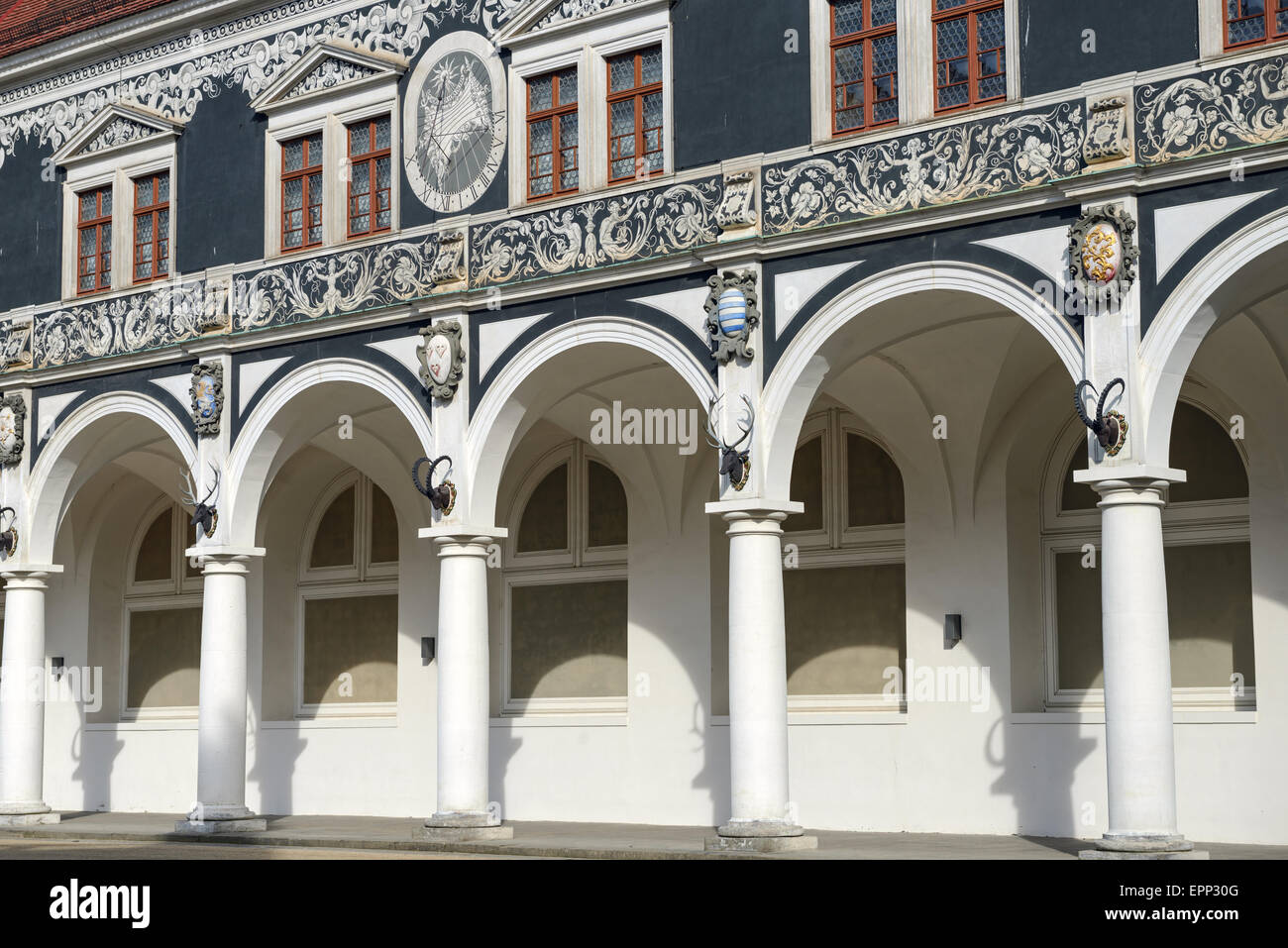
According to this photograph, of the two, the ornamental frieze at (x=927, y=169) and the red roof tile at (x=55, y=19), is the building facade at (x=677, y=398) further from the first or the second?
the red roof tile at (x=55, y=19)

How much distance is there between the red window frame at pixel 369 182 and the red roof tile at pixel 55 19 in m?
3.65

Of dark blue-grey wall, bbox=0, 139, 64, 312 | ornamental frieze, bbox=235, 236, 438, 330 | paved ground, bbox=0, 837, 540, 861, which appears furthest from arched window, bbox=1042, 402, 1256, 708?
dark blue-grey wall, bbox=0, 139, 64, 312

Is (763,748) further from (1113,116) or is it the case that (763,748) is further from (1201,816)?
(1113,116)

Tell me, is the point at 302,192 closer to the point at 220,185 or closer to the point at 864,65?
the point at 220,185

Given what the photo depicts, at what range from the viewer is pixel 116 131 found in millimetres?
24766

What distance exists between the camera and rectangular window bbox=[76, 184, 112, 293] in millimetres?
24891

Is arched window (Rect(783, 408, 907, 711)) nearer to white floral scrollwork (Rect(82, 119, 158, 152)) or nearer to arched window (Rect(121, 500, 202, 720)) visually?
white floral scrollwork (Rect(82, 119, 158, 152))

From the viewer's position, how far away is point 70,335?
24562 millimetres

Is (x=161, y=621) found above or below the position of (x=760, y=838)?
above

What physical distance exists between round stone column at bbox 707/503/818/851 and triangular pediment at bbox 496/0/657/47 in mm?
5819

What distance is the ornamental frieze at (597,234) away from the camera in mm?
18766

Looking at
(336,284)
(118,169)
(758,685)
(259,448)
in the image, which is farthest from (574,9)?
(758,685)

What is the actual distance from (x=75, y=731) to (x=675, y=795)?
10501 millimetres

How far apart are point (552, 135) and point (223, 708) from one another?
7.53 m
